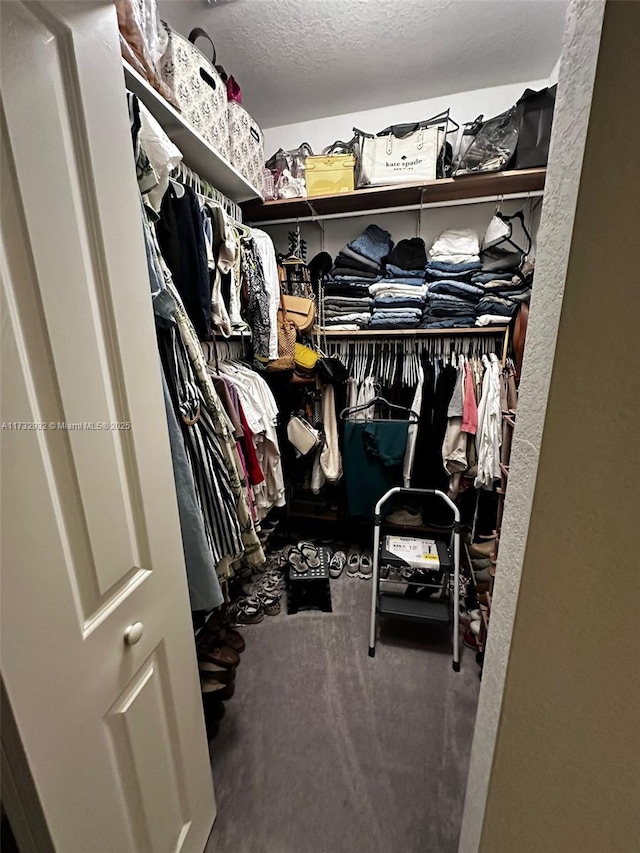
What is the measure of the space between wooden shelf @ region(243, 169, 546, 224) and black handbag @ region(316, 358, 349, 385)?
90 centimetres

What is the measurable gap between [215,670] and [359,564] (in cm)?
119

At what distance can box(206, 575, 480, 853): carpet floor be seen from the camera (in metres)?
1.05

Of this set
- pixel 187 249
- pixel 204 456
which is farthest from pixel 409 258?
pixel 204 456

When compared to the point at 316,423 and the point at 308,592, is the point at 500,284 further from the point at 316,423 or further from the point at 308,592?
the point at 308,592

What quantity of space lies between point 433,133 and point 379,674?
2.66 m

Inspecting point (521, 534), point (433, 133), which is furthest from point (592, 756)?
point (433, 133)

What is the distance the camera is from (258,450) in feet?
5.84

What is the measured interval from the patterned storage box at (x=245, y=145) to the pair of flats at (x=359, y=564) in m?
2.28

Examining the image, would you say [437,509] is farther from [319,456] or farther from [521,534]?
[521,534]

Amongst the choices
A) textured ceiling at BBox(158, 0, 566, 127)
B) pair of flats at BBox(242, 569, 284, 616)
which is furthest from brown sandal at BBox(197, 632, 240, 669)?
textured ceiling at BBox(158, 0, 566, 127)

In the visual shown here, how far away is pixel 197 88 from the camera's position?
128 cm

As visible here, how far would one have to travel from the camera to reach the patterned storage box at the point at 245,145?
5.16 ft

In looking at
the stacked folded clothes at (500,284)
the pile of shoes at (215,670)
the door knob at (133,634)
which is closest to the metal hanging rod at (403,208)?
the stacked folded clothes at (500,284)

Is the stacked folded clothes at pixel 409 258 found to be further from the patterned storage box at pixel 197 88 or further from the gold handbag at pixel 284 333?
the patterned storage box at pixel 197 88
